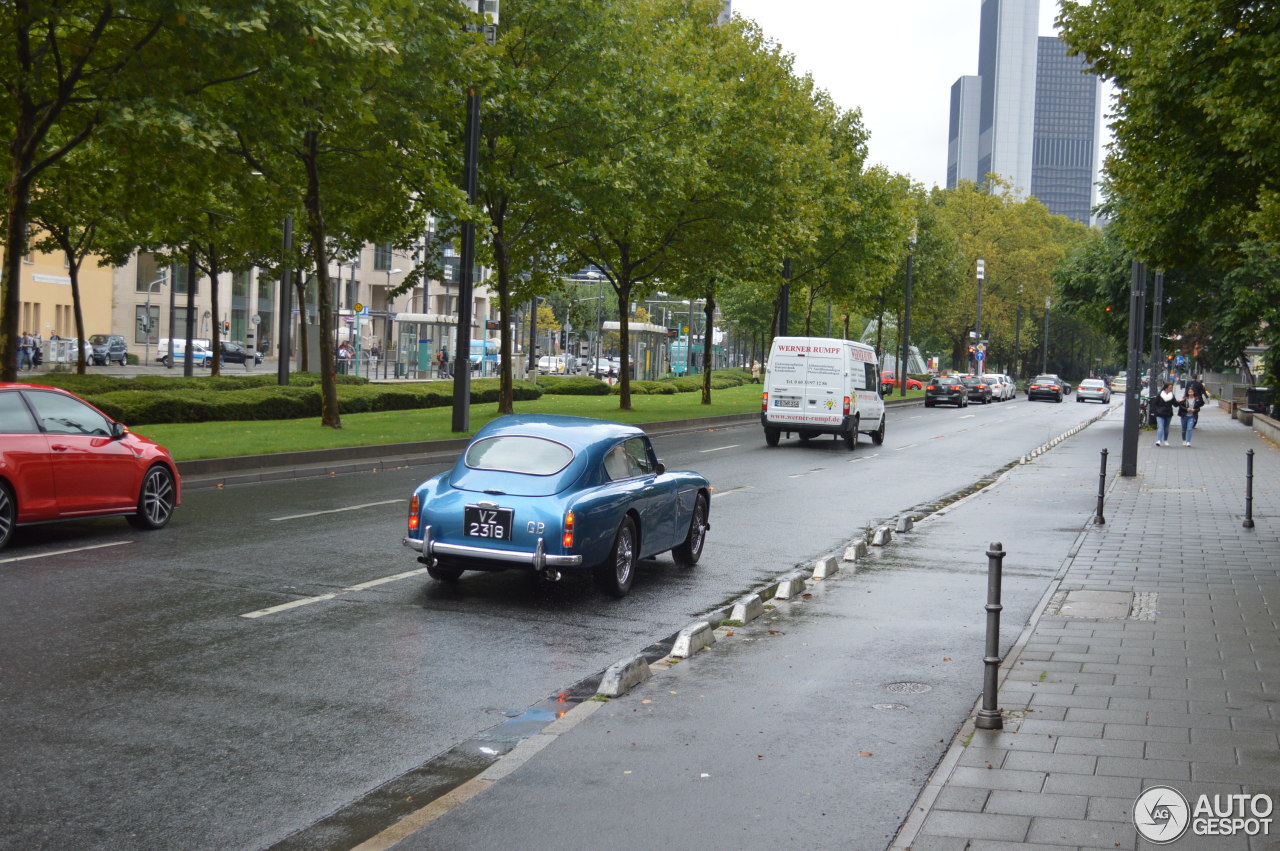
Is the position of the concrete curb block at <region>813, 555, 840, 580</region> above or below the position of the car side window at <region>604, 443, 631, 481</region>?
below

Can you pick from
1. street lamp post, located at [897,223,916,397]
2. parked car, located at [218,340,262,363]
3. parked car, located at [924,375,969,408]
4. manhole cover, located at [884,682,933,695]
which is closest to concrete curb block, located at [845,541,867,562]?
manhole cover, located at [884,682,933,695]

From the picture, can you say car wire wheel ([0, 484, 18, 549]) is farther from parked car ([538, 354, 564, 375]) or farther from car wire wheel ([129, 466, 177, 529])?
parked car ([538, 354, 564, 375])

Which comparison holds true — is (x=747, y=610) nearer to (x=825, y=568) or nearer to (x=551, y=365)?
(x=825, y=568)

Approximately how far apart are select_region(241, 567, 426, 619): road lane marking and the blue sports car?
37 centimetres

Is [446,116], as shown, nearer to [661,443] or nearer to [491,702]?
[661,443]

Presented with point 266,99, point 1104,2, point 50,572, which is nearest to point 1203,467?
point 1104,2

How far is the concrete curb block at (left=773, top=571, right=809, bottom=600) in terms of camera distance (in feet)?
36.3

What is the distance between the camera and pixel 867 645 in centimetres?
927

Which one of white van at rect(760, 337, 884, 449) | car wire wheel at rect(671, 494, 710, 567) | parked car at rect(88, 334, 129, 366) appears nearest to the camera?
car wire wheel at rect(671, 494, 710, 567)

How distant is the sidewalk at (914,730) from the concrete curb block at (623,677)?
0.08 m

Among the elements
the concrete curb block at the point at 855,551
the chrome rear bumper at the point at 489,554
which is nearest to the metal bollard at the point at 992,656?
the chrome rear bumper at the point at 489,554

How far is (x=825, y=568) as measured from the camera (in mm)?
12445

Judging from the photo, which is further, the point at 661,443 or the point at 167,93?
the point at 661,443

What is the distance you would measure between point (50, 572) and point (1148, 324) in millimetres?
40733
